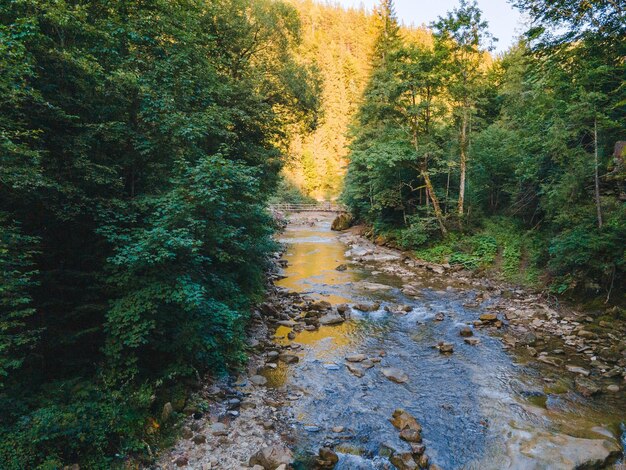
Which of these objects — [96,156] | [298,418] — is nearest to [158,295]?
[96,156]

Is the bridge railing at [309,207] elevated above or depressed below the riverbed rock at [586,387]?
above

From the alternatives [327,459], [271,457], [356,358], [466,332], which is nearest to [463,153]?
[466,332]

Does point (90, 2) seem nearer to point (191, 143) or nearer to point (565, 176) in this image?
point (191, 143)

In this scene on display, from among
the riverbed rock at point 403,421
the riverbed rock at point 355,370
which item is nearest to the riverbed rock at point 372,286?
the riverbed rock at point 355,370

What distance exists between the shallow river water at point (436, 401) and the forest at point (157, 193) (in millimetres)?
2108

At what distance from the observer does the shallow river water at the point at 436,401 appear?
4941mm

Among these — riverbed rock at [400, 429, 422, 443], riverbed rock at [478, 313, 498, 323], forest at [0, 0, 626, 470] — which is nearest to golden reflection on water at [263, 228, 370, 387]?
forest at [0, 0, 626, 470]

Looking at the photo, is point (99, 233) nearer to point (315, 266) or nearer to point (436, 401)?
point (436, 401)

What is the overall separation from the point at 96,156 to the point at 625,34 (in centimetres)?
1431

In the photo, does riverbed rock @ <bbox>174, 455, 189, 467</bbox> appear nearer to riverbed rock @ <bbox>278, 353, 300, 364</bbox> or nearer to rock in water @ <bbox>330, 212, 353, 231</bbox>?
riverbed rock @ <bbox>278, 353, 300, 364</bbox>

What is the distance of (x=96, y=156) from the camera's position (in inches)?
222

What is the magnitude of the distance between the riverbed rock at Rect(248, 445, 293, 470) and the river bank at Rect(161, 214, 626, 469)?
0.02 meters

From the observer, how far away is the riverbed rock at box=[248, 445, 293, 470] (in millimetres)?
4531

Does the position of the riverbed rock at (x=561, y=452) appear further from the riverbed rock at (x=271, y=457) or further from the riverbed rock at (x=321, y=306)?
the riverbed rock at (x=321, y=306)
